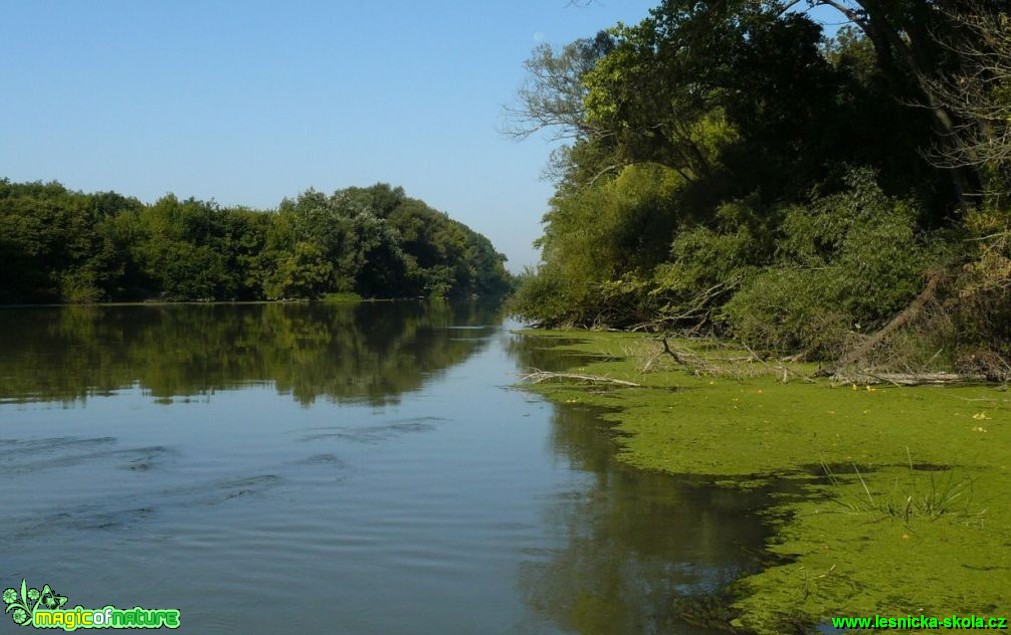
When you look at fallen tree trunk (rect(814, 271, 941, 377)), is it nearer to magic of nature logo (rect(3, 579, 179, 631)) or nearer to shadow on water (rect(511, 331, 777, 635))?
shadow on water (rect(511, 331, 777, 635))

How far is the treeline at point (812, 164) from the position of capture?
1557cm

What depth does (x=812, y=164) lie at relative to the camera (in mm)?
21938

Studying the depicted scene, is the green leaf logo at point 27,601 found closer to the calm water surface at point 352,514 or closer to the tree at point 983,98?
the calm water surface at point 352,514

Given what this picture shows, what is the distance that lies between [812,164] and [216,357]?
14701 millimetres

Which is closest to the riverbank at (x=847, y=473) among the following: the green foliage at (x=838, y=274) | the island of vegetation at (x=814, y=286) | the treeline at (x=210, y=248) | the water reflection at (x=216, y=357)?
the island of vegetation at (x=814, y=286)

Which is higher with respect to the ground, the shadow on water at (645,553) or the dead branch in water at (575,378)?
the dead branch in water at (575,378)

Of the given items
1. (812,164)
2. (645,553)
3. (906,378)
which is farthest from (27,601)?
(812,164)

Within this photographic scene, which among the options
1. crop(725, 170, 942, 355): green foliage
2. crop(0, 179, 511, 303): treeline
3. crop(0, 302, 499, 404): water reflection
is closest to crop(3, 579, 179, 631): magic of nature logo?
crop(0, 302, 499, 404): water reflection

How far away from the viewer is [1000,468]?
9.10 meters

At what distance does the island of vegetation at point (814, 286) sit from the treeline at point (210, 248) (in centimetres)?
4140

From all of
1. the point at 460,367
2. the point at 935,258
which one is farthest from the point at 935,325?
the point at 460,367

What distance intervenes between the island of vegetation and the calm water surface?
0.47 m

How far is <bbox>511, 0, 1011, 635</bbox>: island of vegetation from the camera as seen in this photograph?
6.83 meters

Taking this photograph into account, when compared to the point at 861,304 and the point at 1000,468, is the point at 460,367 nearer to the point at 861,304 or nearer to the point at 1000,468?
the point at 861,304
